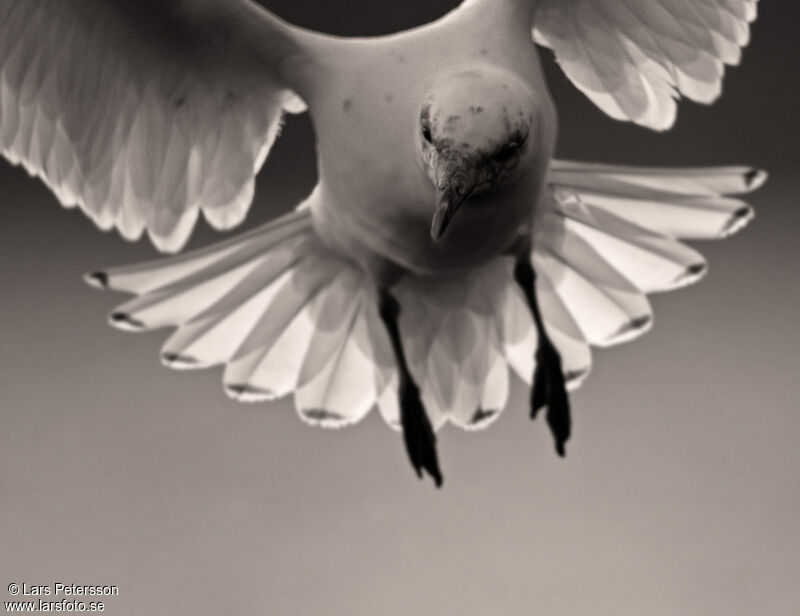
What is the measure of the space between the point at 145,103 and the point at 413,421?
0.50 m

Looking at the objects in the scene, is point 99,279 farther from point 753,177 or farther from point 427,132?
point 753,177

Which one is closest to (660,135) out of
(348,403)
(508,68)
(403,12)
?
(403,12)

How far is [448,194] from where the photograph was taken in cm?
186

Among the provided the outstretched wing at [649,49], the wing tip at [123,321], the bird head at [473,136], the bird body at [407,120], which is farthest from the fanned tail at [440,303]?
the bird head at [473,136]

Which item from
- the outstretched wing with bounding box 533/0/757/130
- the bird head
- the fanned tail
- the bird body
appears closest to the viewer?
the bird head

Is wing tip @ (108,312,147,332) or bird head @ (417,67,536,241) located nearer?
bird head @ (417,67,536,241)

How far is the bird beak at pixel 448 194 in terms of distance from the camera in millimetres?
1857

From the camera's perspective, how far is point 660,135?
3.06 m

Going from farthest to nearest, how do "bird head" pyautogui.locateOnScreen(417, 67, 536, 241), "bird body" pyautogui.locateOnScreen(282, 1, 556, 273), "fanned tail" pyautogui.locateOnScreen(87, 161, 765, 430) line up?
"fanned tail" pyautogui.locateOnScreen(87, 161, 765, 430) < "bird body" pyautogui.locateOnScreen(282, 1, 556, 273) < "bird head" pyautogui.locateOnScreen(417, 67, 536, 241)

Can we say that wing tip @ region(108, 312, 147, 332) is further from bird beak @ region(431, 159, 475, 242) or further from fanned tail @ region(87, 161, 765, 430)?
bird beak @ region(431, 159, 475, 242)

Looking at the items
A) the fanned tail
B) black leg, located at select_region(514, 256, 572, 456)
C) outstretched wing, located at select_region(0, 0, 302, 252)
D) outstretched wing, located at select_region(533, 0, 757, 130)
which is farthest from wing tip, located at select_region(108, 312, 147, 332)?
outstretched wing, located at select_region(533, 0, 757, 130)

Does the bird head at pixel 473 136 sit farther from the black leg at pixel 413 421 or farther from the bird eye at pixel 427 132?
the black leg at pixel 413 421

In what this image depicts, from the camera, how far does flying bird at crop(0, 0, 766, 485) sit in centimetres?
200

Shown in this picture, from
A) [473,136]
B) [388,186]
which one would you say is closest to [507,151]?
[473,136]
